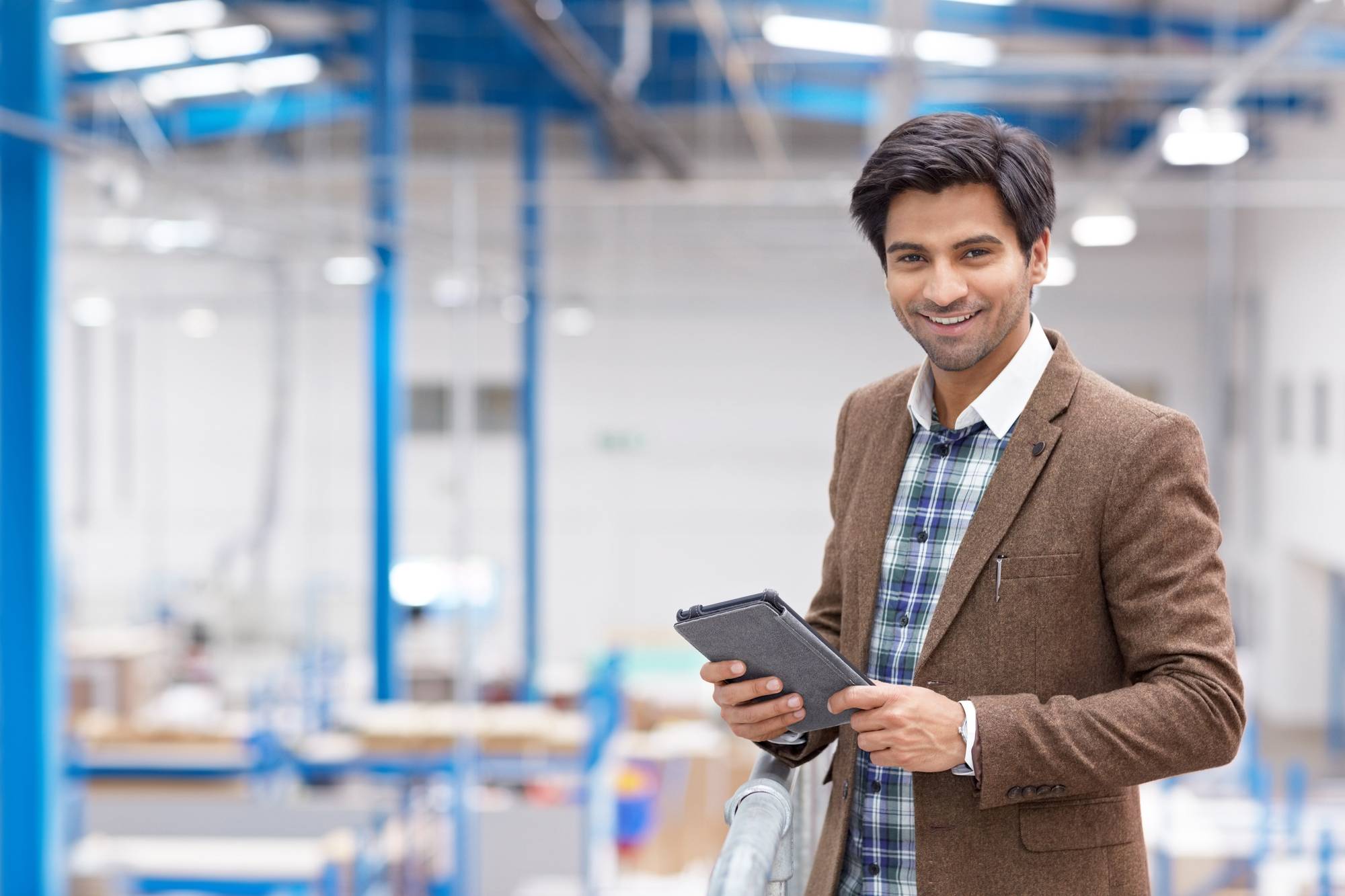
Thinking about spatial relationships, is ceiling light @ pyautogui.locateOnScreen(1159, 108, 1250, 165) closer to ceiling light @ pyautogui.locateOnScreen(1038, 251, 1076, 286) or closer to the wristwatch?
ceiling light @ pyautogui.locateOnScreen(1038, 251, 1076, 286)

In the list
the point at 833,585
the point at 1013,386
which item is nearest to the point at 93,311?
the point at 833,585

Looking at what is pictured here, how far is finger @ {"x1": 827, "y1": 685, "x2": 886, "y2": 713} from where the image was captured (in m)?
1.15

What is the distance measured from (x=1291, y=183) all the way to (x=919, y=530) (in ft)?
17.9

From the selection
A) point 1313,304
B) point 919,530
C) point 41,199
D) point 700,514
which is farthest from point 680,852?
point 919,530

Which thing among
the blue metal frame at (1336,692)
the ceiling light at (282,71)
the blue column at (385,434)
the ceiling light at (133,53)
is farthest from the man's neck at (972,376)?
the ceiling light at (282,71)

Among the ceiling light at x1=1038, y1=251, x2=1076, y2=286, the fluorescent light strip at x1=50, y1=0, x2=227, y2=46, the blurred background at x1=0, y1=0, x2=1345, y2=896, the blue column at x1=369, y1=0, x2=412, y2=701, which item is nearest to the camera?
the blurred background at x1=0, y1=0, x2=1345, y2=896

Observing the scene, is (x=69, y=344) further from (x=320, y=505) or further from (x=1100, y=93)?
(x=1100, y=93)

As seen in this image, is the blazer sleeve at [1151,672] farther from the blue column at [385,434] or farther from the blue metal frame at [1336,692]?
the blue column at [385,434]

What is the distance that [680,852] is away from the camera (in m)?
7.73

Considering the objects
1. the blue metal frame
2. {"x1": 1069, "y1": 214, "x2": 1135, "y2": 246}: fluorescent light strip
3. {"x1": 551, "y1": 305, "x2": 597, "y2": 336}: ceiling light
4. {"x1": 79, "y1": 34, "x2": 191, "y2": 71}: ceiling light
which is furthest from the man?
{"x1": 551, "y1": 305, "x2": 597, "y2": 336}: ceiling light

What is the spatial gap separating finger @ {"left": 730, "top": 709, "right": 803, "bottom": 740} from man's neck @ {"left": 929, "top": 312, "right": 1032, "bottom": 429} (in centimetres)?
34

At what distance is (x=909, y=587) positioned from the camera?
4.34ft

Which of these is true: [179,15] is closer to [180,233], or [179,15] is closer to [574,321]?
[180,233]

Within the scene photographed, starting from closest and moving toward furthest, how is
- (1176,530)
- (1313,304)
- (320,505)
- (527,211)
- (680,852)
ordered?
(1176,530) → (1313,304) → (680,852) → (527,211) → (320,505)
